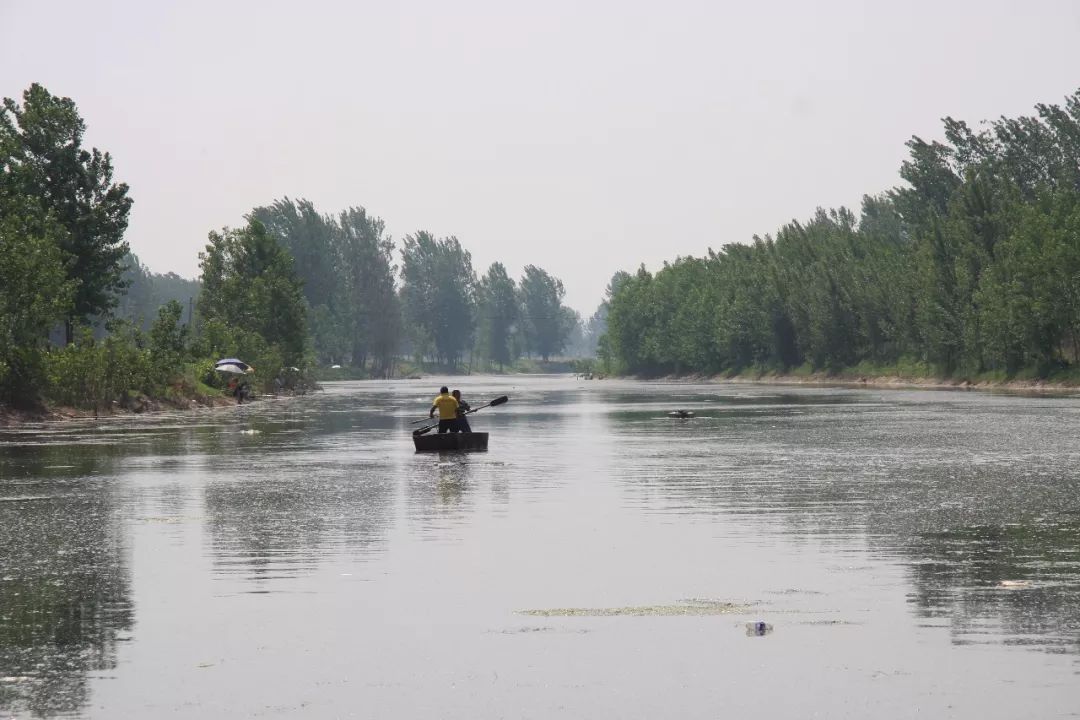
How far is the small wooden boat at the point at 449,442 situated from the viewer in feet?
128

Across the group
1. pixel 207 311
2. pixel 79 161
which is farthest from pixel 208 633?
pixel 207 311

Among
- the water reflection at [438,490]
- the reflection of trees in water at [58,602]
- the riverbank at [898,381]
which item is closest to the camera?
the reflection of trees in water at [58,602]

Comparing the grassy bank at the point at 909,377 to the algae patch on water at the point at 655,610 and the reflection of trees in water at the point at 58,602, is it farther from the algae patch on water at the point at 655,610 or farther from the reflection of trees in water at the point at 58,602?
the algae patch on water at the point at 655,610

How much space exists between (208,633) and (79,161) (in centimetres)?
6945

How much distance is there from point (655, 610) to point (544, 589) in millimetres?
1778

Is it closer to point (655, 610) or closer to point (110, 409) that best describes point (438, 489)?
point (655, 610)

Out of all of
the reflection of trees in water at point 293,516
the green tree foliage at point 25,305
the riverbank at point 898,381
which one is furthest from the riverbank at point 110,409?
the riverbank at point 898,381

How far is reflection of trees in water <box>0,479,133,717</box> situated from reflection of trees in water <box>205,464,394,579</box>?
152 centimetres

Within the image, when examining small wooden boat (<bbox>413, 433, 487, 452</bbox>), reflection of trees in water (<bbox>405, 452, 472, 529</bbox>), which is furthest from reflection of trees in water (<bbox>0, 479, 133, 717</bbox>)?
small wooden boat (<bbox>413, 433, 487, 452</bbox>)

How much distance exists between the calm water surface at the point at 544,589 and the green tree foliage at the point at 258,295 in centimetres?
8462

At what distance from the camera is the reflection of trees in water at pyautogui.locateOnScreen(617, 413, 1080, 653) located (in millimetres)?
13844

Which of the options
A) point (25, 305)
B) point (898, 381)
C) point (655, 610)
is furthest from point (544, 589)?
point (898, 381)

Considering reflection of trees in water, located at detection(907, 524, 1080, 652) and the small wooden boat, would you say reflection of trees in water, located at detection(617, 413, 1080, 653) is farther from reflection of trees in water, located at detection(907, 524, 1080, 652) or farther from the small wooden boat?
the small wooden boat

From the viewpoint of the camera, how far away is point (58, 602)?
1449 cm
